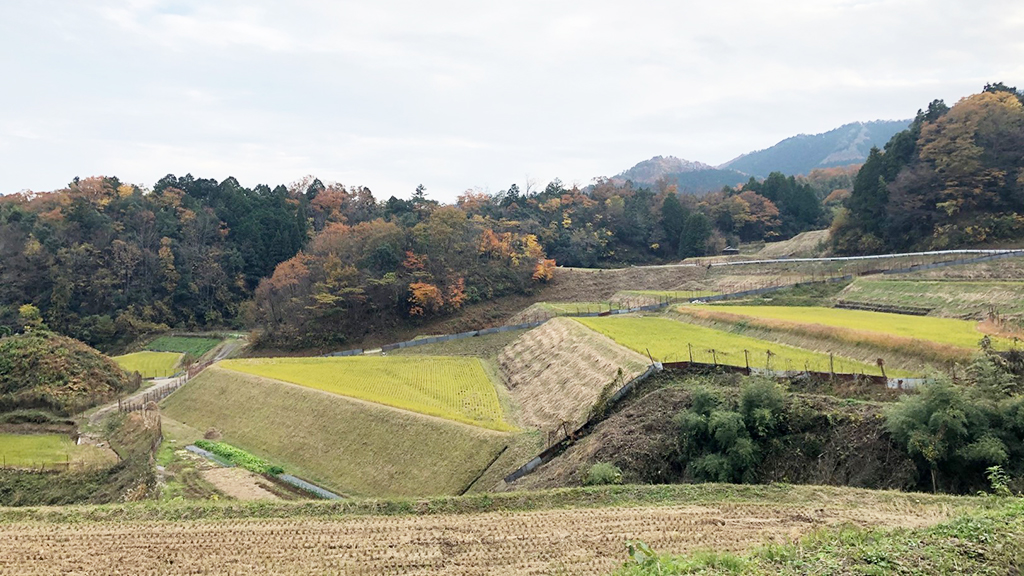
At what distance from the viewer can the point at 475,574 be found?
9.95 metres

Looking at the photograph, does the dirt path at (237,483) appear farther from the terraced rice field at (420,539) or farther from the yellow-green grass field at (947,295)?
the yellow-green grass field at (947,295)

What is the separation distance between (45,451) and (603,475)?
23.2 metres

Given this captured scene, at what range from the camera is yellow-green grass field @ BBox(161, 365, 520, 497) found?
19109 millimetres

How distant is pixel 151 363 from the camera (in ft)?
154

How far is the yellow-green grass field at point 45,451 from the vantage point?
74.8 ft

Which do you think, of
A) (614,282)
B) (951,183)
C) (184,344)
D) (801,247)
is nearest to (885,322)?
(951,183)

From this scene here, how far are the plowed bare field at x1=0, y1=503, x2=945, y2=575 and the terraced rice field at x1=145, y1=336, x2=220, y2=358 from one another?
142ft

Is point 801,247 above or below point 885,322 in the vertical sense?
above

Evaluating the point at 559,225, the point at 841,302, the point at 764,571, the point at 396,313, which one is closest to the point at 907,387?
the point at 764,571

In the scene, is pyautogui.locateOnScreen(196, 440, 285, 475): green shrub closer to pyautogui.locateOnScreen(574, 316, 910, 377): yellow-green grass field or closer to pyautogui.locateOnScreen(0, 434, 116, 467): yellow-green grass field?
pyautogui.locateOnScreen(0, 434, 116, 467): yellow-green grass field

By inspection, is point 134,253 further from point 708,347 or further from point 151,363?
point 708,347

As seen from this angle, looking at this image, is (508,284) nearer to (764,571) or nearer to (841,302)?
(841,302)

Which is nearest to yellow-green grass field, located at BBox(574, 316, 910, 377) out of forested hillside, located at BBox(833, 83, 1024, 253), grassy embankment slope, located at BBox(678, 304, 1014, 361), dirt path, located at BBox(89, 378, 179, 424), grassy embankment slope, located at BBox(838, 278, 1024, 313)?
grassy embankment slope, located at BBox(678, 304, 1014, 361)

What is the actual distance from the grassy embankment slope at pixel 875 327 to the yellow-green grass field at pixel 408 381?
1250 centimetres
